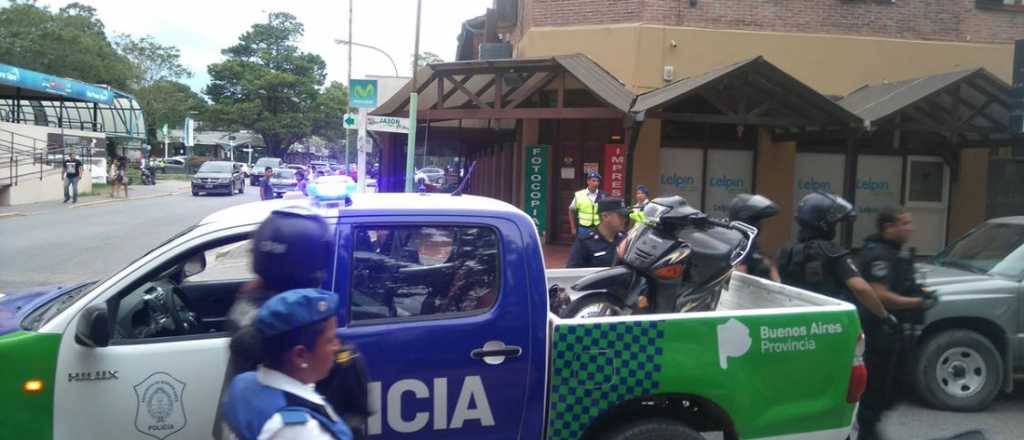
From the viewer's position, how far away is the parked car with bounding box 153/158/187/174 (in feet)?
208

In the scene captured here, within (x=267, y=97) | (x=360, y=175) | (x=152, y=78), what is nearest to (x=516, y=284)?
(x=360, y=175)

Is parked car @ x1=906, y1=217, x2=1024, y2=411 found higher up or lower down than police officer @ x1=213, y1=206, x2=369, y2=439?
lower down

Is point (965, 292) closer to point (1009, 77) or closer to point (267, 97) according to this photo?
point (1009, 77)

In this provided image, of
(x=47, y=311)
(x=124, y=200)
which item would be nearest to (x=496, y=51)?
(x=47, y=311)

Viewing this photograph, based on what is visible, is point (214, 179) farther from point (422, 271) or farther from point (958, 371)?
point (422, 271)

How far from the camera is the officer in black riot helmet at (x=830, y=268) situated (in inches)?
183

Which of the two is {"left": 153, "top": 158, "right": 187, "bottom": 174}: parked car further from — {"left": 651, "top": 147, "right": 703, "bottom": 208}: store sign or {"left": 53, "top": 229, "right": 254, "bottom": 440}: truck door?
{"left": 53, "top": 229, "right": 254, "bottom": 440}: truck door

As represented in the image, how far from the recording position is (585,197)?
10.9 metres

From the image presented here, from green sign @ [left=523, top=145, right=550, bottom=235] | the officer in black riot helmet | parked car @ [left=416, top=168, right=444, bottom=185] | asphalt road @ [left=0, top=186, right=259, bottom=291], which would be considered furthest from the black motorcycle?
parked car @ [left=416, top=168, right=444, bottom=185]

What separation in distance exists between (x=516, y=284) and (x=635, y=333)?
0.61 meters

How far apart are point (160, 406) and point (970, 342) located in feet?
20.5

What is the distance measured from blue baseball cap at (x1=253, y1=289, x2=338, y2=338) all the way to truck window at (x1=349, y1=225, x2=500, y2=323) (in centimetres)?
161

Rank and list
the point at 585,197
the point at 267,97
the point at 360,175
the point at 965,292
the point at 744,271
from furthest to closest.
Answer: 1. the point at 267,97
2. the point at 360,175
3. the point at 585,197
4. the point at 965,292
5. the point at 744,271

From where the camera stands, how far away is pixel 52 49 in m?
58.4
